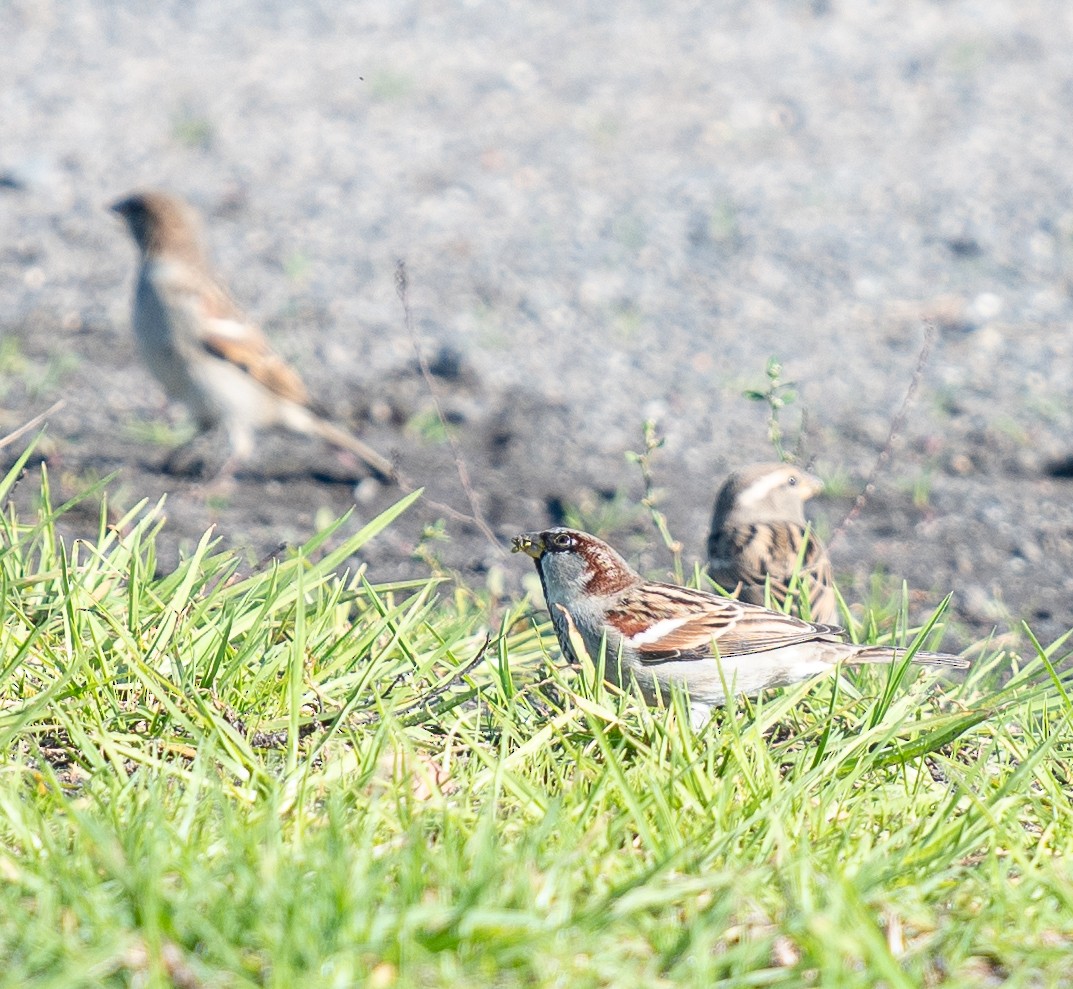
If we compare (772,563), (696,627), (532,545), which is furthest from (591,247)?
(696,627)

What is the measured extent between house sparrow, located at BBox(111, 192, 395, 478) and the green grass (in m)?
3.83

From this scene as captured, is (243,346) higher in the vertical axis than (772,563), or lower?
higher

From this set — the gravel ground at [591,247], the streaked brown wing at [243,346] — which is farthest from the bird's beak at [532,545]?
the streaked brown wing at [243,346]

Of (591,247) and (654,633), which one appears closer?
(654,633)

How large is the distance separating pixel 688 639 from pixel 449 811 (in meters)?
1.47

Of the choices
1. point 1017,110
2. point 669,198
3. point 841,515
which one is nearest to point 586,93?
point 669,198

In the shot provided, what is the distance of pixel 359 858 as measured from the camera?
9.51 feet

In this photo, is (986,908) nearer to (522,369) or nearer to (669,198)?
(522,369)

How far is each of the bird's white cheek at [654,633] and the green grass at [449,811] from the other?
267 millimetres

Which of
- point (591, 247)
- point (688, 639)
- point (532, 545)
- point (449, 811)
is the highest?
point (449, 811)

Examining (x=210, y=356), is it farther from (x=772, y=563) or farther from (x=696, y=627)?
(x=696, y=627)

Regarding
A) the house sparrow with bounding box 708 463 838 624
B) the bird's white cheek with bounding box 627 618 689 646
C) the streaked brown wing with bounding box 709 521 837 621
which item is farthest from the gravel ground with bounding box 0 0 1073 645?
the bird's white cheek with bounding box 627 618 689 646

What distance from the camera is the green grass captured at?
105 inches

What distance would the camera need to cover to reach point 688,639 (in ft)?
14.9
